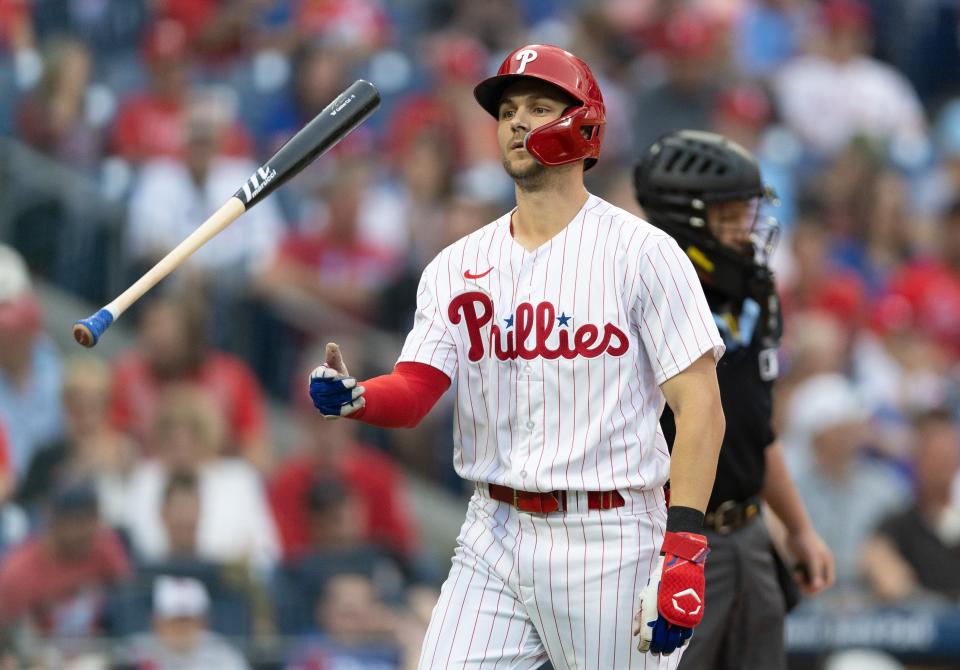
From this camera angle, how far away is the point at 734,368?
4.27 m

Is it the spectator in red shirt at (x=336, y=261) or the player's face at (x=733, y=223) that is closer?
the player's face at (x=733, y=223)

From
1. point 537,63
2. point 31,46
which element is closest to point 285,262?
point 31,46

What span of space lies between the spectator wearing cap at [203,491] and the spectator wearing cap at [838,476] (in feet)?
8.33

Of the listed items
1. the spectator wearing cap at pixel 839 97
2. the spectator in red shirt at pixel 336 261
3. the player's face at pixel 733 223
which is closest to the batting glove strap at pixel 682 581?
the player's face at pixel 733 223

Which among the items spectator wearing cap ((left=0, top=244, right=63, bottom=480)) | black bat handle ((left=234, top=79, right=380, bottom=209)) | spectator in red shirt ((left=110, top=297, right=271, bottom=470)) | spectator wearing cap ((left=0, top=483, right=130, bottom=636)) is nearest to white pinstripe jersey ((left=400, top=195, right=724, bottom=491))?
black bat handle ((left=234, top=79, right=380, bottom=209))

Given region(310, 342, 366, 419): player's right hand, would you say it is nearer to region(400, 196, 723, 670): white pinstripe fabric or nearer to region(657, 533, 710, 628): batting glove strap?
region(400, 196, 723, 670): white pinstripe fabric

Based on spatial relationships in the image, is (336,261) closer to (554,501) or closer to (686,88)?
(686,88)

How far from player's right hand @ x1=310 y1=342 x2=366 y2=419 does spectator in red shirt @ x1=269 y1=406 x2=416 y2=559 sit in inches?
133

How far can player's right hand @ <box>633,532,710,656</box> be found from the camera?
3250 millimetres

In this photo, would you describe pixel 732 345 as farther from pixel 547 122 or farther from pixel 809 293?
pixel 809 293

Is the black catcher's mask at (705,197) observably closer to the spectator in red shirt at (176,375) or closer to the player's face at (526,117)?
the player's face at (526,117)

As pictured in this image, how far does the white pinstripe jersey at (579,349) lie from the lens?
348 centimetres

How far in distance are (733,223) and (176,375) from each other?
347cm

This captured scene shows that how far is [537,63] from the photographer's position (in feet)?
11.7
